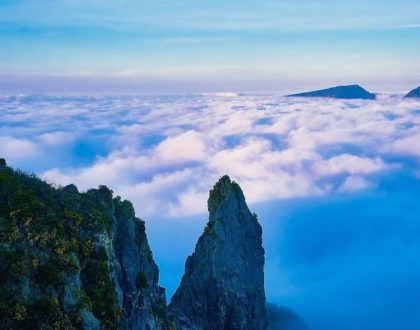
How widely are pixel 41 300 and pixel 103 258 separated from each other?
6.74 metres

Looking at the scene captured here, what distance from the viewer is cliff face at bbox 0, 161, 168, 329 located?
71.4 feet

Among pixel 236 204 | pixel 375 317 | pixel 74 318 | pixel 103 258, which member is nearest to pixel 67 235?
pixel 103 258

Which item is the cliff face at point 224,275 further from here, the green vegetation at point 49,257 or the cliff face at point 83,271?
the green vegetation at point 49,257

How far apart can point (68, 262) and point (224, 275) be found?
94.3 feet

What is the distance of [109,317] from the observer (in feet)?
85.4

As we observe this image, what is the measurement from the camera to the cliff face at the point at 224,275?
165ft

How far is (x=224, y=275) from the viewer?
168ft

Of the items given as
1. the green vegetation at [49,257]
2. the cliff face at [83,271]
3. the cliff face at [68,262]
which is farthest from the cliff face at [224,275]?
the green vegetation at [49,257]

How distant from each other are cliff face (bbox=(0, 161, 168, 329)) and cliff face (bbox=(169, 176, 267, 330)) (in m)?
14.0

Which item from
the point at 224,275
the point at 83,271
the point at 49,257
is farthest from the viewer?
the point at 224,275

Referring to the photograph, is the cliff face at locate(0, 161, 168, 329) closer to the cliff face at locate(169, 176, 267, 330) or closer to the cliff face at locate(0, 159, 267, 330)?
the cliff face at locate(0, 159, 267, 330)

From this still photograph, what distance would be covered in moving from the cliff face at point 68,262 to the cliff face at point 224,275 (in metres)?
14.0

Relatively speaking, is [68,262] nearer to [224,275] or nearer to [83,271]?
[83,271]

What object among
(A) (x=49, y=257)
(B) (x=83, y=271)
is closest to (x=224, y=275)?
(B) (x=83, y=271)
